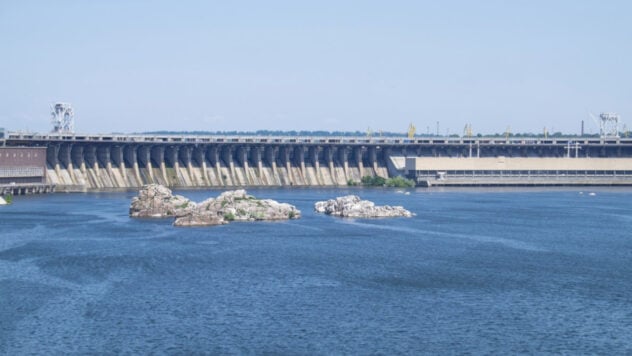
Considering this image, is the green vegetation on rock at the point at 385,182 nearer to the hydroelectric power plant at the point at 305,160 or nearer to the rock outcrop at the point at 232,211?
the hydroelectric power plant at the point at 305,160

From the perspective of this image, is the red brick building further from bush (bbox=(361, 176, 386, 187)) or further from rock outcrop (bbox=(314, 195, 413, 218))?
bush (bbox=(361, 176, 386, 187))

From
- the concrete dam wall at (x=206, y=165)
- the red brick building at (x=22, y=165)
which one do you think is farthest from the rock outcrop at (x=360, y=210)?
the concrete dam wall at (x=206, y=165)

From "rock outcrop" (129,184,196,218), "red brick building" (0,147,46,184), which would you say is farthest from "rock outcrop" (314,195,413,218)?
"red brick building" (0,147,46,184)

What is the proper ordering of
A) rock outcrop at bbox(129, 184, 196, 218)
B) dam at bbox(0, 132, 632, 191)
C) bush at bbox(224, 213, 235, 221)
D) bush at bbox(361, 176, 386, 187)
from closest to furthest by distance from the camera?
1. bush at bbox(224, 213, 235, 221)
2. rock outcrop at bbox(129, 184, 196, 218)
3. dam at bbox(0, 132, 632, 191)
4. bush at bbox(361, 176, 386, 187)

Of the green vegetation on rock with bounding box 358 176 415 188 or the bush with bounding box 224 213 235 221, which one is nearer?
the bush with bounding box 224 213 235 221

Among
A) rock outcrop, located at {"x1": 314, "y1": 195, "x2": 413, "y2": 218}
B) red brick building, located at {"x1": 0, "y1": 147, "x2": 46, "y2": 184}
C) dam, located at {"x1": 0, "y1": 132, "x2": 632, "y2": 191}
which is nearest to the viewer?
rock outcrop, located at {"x1": 314, "y1": 195, "x2": 413, "y2": 218}

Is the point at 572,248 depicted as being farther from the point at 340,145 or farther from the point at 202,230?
the point at 340,145

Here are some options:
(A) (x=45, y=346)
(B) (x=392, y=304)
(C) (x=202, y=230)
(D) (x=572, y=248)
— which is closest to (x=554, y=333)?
(B) (x=392, y=304)
